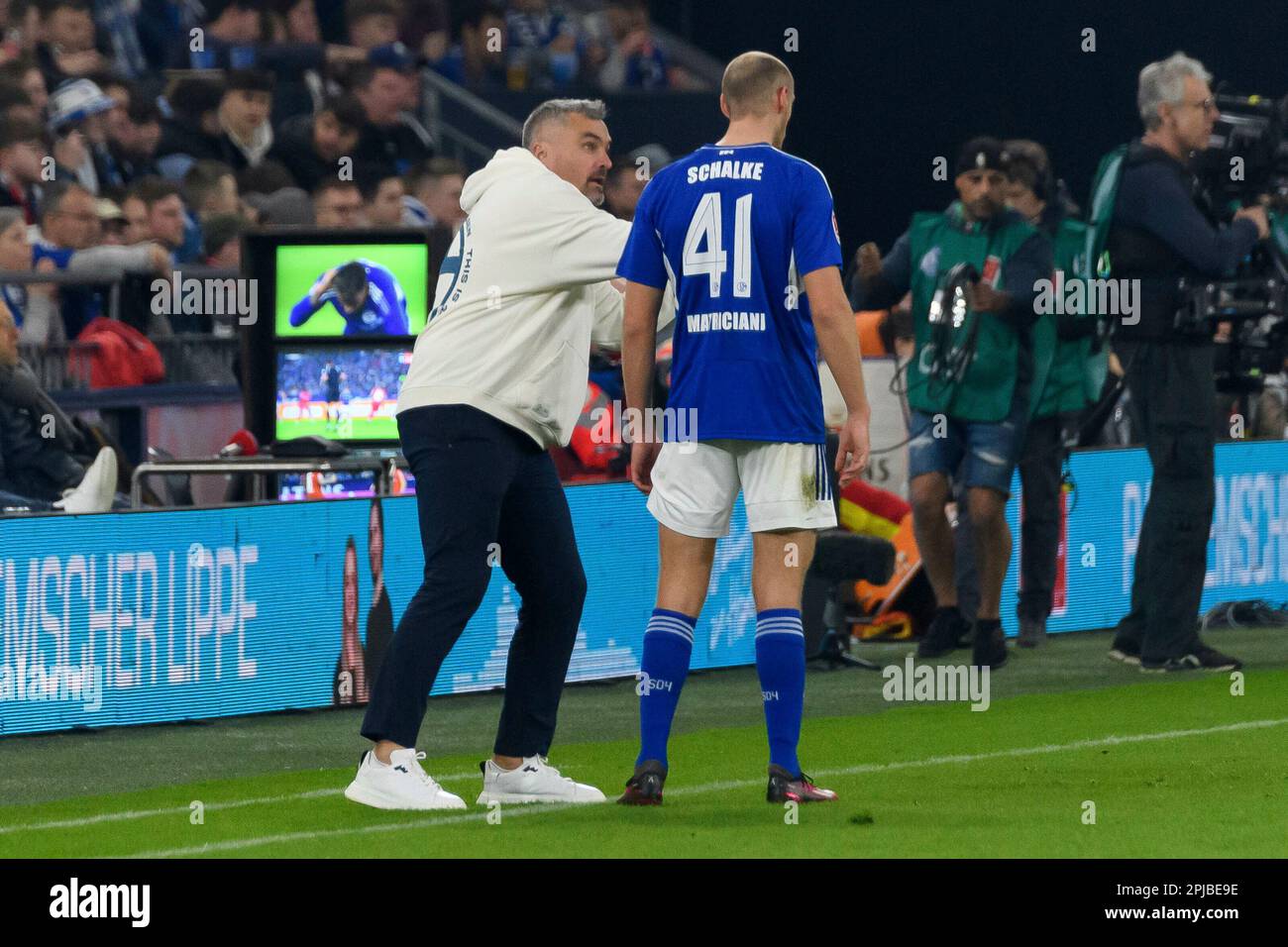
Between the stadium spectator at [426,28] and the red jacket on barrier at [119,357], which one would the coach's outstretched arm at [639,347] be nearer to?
the red jacket on barrier at [119,357]

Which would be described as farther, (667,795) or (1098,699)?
(1098,699)

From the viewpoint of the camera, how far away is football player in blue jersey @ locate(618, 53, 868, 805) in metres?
6.83

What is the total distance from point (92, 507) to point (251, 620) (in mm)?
1167

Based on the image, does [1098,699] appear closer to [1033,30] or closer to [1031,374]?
[1031,374]

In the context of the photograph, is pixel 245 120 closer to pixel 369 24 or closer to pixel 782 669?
pixel 369 24

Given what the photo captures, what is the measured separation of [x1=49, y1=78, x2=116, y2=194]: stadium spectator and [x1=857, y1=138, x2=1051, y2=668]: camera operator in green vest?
558 centimetres

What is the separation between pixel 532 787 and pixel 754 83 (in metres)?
2.03

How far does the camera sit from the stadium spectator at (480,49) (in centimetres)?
2003

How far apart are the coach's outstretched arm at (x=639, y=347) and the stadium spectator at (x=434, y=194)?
8.36 m

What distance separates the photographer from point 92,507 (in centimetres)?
1043

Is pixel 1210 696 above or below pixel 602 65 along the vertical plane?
below

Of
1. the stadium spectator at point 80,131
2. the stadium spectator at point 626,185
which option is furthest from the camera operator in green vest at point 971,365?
the stadium spectator at point 80,131

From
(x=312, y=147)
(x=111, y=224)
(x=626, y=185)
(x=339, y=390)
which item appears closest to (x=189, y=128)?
(x=312, y=147)
